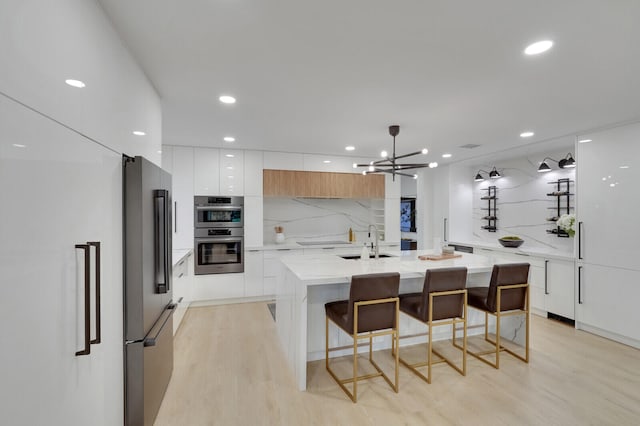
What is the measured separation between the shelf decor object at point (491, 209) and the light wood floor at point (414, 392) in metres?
2.64

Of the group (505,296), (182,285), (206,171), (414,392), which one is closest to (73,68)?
(414,392)

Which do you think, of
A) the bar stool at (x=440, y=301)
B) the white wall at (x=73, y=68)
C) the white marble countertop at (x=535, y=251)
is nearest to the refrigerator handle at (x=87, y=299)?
the white wall at (x=73, y=68)

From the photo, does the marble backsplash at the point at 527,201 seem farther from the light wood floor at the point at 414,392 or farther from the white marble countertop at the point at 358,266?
the white marble countertop at the point at 358,266

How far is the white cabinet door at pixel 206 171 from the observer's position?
4.71 metres

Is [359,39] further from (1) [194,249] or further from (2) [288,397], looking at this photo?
(1) [194,249]

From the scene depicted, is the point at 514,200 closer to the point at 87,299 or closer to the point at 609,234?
→ the point at 609,234

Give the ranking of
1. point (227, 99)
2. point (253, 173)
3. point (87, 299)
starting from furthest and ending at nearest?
point (253, 173) < point (227, 99) < point (87, 299)

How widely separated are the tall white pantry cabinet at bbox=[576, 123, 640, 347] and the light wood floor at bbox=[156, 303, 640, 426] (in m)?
0.38

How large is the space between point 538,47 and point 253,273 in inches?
171

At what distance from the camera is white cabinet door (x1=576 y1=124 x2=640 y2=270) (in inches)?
130

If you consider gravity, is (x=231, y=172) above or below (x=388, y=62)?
below

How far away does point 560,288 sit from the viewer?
4.06m

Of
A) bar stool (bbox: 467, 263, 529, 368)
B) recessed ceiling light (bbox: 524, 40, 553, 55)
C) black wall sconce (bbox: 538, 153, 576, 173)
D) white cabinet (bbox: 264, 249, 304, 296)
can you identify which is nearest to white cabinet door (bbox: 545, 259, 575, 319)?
black wall sconce (bbox: 538, 153, 576, 173)

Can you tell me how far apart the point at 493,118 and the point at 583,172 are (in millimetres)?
1585
